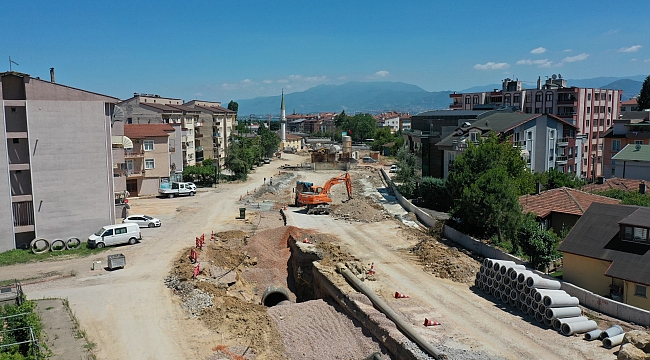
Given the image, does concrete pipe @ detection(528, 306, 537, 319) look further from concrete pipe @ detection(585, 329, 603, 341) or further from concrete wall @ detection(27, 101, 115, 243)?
concrete wall @ detection(27, 101, 115, 243)

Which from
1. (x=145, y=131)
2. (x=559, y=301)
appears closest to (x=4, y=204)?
(x=145, y=131)

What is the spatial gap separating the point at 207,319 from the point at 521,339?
12209mm

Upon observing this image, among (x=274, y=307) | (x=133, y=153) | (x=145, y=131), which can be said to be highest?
(x=145, y=131)

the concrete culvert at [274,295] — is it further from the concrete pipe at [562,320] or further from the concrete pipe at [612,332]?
the concrete pipe at [612,332]

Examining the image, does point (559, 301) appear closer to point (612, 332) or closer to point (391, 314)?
point (612, 332)

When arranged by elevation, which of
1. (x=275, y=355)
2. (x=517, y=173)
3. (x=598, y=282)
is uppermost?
(x=517, y=173)

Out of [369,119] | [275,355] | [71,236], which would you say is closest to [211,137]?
[71,236]

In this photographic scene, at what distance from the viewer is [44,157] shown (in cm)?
3133

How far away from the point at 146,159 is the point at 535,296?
147 feet

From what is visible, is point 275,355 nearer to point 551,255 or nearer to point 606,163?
point 551,255

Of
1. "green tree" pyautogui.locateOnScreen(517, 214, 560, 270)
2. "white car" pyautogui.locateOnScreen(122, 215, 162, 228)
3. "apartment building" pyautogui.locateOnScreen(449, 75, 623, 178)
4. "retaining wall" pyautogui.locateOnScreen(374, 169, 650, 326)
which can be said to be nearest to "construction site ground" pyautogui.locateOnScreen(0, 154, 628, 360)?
"white car" pyautogui.locateOnScreen(122, 215, 162, 228)

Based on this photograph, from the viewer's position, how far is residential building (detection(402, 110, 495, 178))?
54.3 meters

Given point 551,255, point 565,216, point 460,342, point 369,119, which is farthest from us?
point 369,119

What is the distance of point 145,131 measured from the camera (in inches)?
2158
